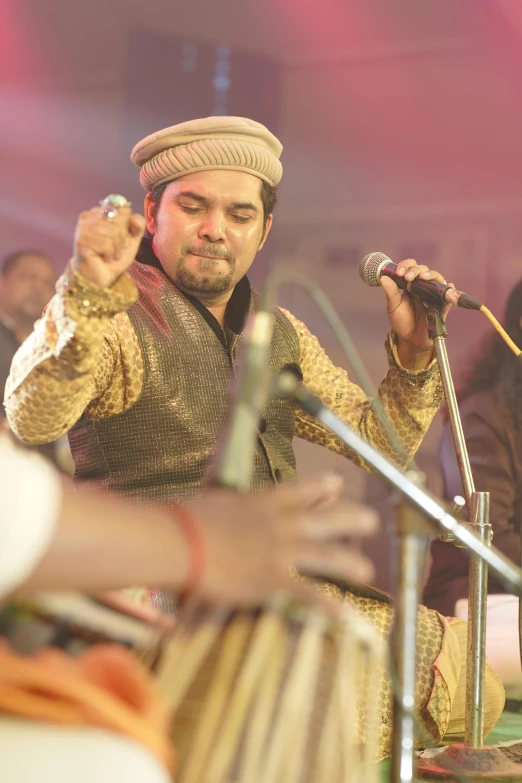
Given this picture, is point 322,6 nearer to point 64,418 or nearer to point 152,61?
point 152,61

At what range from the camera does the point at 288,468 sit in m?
2.74

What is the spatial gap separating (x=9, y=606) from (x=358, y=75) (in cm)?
485

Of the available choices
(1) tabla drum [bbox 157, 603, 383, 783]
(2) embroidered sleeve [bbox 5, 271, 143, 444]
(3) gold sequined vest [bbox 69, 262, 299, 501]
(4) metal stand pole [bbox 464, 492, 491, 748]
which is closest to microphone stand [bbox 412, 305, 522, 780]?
(4) metal stand pole [bbox 464, 492, 491, 748]

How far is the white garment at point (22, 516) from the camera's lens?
1.01 meters

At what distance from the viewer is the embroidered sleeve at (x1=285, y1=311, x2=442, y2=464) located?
9.16 feet

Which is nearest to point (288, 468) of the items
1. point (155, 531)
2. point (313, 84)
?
point (155, 531)

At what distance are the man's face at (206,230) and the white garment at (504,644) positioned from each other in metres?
1.96

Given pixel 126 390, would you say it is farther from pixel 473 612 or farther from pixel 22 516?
pixel 22 516

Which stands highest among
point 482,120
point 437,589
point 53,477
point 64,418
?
point 482,120

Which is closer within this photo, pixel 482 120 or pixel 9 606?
pixel 9 606

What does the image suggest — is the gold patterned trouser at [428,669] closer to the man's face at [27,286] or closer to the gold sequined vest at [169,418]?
the gold sequined vest at [169,418]

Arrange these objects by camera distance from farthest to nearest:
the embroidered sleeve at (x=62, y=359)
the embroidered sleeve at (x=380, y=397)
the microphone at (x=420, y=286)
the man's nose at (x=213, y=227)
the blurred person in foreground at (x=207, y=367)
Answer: the embroidered sleeve at (x=380, y=397), the man's nose at (x=213, y=227), the blurred person in foreground at (x=207, y=367), the microphone at (x=420, y=286), the embroidered sleeve at (x=62, y=359)

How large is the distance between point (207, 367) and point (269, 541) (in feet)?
4.66

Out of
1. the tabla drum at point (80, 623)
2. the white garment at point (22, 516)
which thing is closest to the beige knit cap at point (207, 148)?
the tabla drum at point (80, 623)
